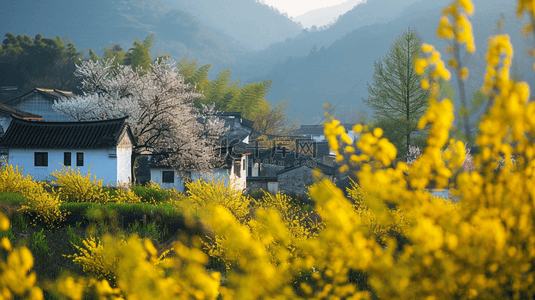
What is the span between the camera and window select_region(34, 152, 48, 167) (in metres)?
17.1

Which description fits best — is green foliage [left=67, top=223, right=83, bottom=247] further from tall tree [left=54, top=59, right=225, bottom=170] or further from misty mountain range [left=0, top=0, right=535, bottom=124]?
misty mountain range [left=0, top=0, right=535, bottom=124]

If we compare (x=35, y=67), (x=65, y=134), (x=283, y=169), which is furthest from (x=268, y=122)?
(x=65, y=134)


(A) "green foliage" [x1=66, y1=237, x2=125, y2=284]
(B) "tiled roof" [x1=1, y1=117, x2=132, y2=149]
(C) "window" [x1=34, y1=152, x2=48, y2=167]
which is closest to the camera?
(A) "green foliage" [x1=66, y1=237, x2=125, y2=284]

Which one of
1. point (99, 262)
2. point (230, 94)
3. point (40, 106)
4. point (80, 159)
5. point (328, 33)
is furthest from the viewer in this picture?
point (328, 33)

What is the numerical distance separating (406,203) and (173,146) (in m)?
17.1

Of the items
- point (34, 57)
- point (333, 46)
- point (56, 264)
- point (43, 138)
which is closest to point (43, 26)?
point (333, 46)

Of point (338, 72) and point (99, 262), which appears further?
point (338, 72)

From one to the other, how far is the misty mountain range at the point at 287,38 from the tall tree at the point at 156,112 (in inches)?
2634

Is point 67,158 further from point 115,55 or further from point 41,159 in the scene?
point 115,55

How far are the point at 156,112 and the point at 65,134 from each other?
4.49 meters

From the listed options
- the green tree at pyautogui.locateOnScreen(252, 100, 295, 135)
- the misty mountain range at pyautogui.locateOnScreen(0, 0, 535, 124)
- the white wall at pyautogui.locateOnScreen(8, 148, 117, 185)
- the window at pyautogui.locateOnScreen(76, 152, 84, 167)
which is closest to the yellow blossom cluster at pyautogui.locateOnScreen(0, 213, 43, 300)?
the white wall at pyautogui.locateOnScreen(8, 148, 117, 185)

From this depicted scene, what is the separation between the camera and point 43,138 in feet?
55.9

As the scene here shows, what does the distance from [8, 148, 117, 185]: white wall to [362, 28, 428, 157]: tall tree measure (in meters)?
17.0

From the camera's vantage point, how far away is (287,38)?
15988 cm
